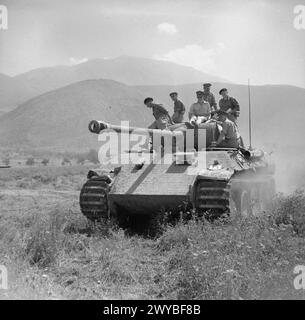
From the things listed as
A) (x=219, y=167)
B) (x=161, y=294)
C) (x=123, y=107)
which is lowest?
(x=161, y=294)

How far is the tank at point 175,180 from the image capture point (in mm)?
9070

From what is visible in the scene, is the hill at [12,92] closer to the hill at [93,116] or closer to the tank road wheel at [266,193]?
the hill at [93,116]

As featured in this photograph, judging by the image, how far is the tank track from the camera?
8891 mm

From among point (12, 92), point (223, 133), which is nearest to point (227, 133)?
point (223, 133)

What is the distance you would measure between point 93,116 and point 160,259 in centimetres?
5872

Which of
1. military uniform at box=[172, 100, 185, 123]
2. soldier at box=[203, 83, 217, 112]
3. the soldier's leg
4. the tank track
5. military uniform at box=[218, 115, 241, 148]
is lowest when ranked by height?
the tank track

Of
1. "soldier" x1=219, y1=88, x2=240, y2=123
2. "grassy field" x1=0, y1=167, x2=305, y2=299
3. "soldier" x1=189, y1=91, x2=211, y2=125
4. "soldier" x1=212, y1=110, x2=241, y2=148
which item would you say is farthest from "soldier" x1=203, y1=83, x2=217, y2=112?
"grassy field" x1=0, y1=167, x2=305, y2=299

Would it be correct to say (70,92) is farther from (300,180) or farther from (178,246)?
(178,246)

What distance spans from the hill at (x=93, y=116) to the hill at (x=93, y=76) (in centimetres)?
2483

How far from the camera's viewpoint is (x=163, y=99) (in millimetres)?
87750

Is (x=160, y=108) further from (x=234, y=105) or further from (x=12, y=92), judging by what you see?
(x=12, y=92)

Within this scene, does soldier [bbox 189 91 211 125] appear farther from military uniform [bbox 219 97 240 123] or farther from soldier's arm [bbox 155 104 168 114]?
soldier's arm [bbox 155 104 168 114]
